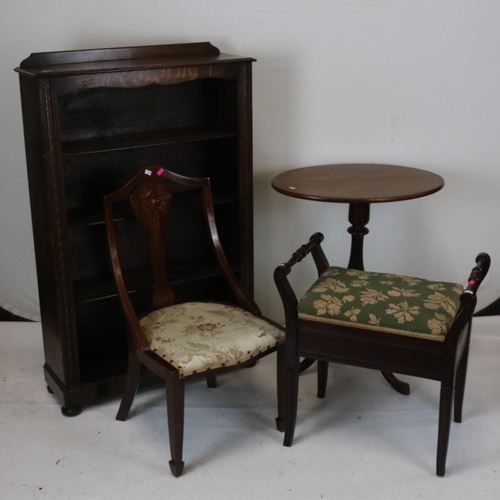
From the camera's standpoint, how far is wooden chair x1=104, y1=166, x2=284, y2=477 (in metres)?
2.54

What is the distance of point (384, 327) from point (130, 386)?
1008mm

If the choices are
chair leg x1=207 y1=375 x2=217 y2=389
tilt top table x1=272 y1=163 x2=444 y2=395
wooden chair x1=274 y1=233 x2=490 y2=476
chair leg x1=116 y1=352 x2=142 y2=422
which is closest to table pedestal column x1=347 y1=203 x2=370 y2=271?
tilt top table x1=272 y1=163 x2=444 y2=395

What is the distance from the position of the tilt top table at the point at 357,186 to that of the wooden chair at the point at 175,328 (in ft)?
1.34

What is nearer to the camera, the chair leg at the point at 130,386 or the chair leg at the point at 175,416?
the chair leg at the point at 175,416

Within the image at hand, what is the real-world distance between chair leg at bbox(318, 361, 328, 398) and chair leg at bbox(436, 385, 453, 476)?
626mm

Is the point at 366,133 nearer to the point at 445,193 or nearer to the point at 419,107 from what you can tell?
the point at 419,107

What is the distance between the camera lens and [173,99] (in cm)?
315

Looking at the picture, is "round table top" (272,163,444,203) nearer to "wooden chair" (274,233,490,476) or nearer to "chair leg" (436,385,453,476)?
→ "wooden chair" (274,233,490,476)

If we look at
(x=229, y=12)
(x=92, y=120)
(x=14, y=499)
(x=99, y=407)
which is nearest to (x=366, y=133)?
(x=229, y=12)

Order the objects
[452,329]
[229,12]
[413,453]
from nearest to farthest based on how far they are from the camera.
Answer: [452,329]
[413,453]
[229,12]

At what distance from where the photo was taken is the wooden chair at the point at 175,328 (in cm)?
254

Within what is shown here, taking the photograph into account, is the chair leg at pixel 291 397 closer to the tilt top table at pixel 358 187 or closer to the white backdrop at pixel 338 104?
the tilt top table at pixel 358 187

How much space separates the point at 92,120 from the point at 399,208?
153 centimetres

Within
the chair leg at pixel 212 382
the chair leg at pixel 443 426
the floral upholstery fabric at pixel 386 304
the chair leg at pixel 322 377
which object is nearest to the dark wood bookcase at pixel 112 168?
the chair leg at pixel 212 382
